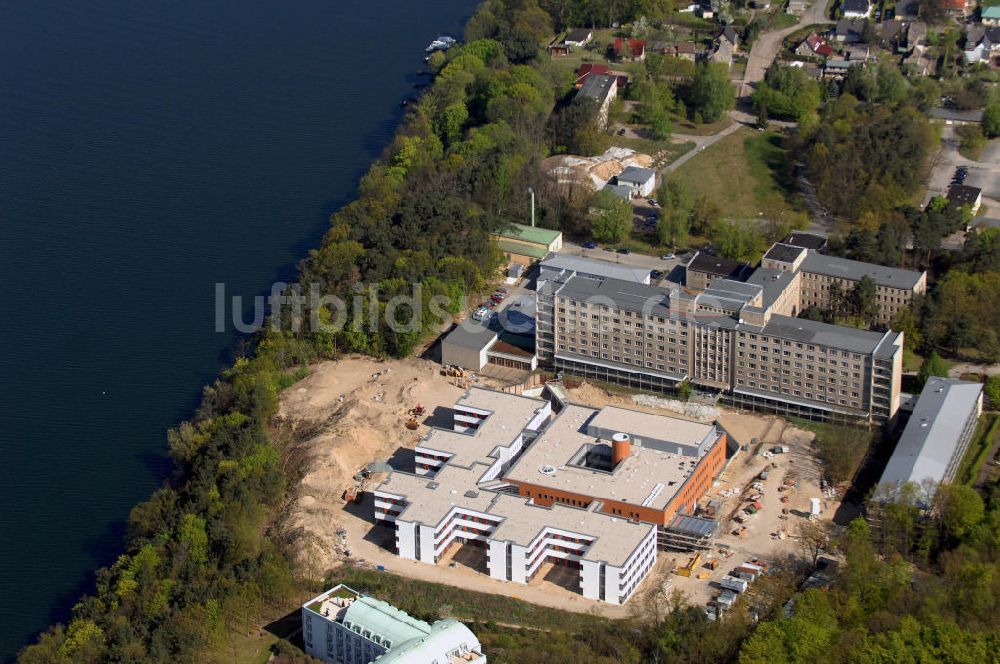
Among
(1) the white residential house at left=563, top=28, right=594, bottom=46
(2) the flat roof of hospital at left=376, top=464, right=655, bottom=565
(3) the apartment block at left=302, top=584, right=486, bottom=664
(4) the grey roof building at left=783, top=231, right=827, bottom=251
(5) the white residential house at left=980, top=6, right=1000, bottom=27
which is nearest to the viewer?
(3) the apartment block at left=302, top=584, right=486, bottom=664

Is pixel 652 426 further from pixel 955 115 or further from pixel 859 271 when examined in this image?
pixel 955 115

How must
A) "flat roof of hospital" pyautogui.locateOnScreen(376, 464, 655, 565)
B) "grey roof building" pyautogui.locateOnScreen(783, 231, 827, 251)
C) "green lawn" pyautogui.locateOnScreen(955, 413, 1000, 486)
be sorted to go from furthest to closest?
"grey roof building" pyautogui.locateOnScreen(783, 231, 827, 251)
"green lawn" pyautogui.locateOnScreen(955, 413, 1000, 486)
"flat roof of hospital" pyautogui.locateOnScreen(376, 464, 655, 565)

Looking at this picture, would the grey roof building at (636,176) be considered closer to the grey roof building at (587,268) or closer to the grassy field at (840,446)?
the grey roof building at (587,268)

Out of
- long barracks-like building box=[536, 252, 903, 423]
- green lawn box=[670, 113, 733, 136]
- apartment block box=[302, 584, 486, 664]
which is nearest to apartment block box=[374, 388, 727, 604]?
long barracks-like building box=[536, 252, 903, 423]

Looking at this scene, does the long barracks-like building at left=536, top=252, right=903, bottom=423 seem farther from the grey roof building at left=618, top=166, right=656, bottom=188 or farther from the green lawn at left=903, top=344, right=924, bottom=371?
the grey roof building at left=618, top=166, right=656, bottom=188

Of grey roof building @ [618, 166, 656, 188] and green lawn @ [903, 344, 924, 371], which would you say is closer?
green lawn @ [903, 344, 924, 371]

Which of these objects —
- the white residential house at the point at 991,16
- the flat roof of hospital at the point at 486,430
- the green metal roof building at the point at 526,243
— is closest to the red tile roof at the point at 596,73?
the green metal roof building at the point at 526,243
